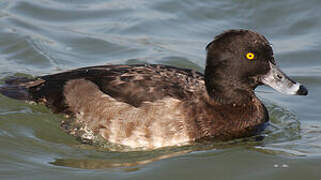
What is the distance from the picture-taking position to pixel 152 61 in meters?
9.87

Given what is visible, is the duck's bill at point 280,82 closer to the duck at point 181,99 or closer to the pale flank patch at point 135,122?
the duck at point 181,99

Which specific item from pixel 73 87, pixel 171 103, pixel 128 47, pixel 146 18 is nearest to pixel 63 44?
pixel 128 47

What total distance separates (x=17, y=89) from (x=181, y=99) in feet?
7.33

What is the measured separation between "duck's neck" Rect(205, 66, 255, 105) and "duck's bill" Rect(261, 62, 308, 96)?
27 cm

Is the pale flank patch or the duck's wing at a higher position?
the duck's wing

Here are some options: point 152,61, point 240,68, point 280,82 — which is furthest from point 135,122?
point 152,61

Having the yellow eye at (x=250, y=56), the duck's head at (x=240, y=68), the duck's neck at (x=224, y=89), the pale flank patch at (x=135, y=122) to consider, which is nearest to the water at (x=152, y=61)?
the pale flank patch at (x=135, y=122)

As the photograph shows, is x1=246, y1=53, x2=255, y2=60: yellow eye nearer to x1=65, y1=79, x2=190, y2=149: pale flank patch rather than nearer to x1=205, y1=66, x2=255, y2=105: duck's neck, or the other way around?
x1=205, y1=66, x2=255, y2=105: duck's neck

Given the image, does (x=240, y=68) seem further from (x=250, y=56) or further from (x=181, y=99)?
(x=181, y=99)

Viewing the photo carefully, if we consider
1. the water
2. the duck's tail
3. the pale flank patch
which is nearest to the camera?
the water

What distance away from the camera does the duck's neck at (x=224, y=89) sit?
673cm

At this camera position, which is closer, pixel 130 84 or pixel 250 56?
pixel 250 56

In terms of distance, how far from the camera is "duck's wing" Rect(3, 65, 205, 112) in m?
6.65

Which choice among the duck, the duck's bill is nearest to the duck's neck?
the duck
